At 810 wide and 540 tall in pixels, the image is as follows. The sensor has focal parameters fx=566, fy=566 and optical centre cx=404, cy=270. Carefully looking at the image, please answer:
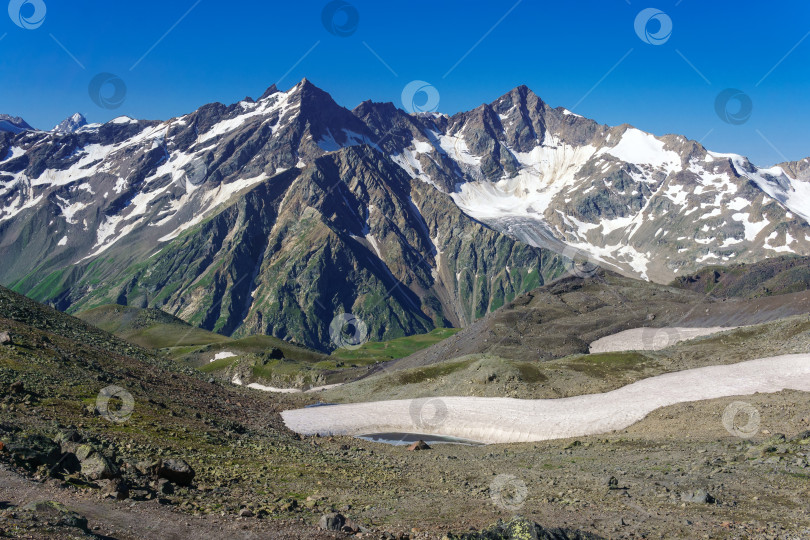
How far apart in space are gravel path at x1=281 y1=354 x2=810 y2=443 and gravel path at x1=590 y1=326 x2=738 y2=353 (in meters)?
79.2

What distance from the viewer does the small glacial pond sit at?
75438 millimetres

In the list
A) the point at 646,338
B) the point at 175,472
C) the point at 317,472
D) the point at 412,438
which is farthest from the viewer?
the point at 646,338

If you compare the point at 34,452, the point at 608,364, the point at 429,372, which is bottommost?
the point at 34,452

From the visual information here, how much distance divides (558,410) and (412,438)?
67.2 feet

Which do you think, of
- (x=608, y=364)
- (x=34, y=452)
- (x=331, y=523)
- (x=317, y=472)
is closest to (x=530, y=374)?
(x=608, y=364)

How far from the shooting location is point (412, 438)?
79.3 meters

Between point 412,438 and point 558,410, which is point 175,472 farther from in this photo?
point 558,410

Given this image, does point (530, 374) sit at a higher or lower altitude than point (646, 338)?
lower

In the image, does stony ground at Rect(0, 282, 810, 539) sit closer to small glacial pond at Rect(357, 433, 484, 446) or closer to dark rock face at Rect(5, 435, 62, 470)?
dark rock face at Rect(5, 435, 62, 470)

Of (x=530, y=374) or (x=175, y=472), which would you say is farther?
(x=530, y=374)

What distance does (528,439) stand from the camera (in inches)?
2847

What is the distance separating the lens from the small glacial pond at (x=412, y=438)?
75.4 m

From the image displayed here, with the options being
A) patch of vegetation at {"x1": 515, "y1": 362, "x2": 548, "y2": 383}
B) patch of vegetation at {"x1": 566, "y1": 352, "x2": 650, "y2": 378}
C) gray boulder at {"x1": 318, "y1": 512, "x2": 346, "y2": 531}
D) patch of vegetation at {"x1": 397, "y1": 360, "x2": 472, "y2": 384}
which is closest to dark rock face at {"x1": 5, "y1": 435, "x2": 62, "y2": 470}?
gray boulder at {"x1": 318, "y1": 512, "x2": 346, "y2": 531}

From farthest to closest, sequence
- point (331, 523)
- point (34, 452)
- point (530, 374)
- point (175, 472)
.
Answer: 1. point (530, 374)
2. point (175, 472)
3. point (34, 452)
4. point (331, 523)
